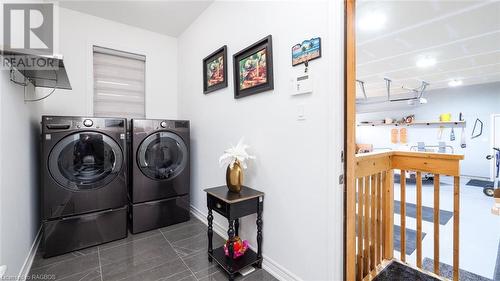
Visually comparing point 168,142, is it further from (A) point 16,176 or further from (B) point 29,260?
(B) point 29,260

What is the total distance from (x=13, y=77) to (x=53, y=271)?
59.8 inches

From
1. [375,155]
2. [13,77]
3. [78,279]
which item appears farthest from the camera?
[375,155]

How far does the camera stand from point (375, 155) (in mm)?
1819

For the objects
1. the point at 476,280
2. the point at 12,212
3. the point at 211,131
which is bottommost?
the point at 476,280

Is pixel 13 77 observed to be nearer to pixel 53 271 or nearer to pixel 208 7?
pixel 53 271

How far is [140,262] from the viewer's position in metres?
1.94

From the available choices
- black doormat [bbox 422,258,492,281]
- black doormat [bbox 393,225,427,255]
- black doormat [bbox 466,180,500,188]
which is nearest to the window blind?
black doormat [bbox 393,225,427,255]

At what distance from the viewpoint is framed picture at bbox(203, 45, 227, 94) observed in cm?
234

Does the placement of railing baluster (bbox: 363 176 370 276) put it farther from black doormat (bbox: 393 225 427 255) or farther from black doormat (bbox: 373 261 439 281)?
black doormat (bbox: 393 225 427 255)

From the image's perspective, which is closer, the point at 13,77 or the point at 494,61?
the point at 13,77

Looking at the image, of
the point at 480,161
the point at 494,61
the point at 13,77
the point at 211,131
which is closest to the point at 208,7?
the point at 211,131

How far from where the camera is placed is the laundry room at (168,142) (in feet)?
4.78

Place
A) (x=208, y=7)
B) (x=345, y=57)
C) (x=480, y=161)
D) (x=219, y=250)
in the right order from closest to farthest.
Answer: (x=345, y=57), (x=219, y=250), (x=208, y=7), (x=480, y=161)

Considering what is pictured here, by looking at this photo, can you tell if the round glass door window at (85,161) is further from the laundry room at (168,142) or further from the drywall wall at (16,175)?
the drywall wall at (16,175)
